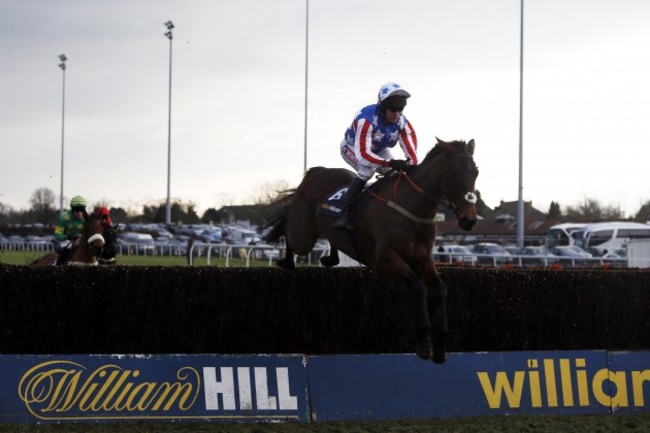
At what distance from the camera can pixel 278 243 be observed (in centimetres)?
966

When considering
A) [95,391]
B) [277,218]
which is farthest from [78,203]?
[95,391]

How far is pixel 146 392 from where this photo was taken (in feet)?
24.3

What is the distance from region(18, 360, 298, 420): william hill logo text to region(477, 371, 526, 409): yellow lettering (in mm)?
1817

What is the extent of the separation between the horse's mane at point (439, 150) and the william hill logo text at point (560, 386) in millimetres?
2097

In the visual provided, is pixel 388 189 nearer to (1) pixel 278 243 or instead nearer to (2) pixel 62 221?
(1) pixel 278 243

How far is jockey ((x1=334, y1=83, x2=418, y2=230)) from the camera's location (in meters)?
7.84

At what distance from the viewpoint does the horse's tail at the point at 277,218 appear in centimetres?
938

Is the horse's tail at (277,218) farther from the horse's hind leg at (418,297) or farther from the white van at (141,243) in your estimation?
the white van at (141,243)

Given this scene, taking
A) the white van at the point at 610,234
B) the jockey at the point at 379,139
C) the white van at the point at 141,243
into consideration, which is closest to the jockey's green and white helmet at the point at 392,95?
the jockey at the point at 379,139

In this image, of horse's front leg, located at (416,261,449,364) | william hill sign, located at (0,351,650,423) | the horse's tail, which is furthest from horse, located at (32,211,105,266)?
horse's front leg, located at (416,261,449,364)

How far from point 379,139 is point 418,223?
993mm

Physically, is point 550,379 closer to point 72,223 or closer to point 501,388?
point 501,388

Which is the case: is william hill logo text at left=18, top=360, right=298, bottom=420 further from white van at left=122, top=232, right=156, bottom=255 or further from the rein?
white van at left=122, top=232, right=156, bottom=255

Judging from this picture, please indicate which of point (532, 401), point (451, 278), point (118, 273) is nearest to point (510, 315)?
point (451, 278)
